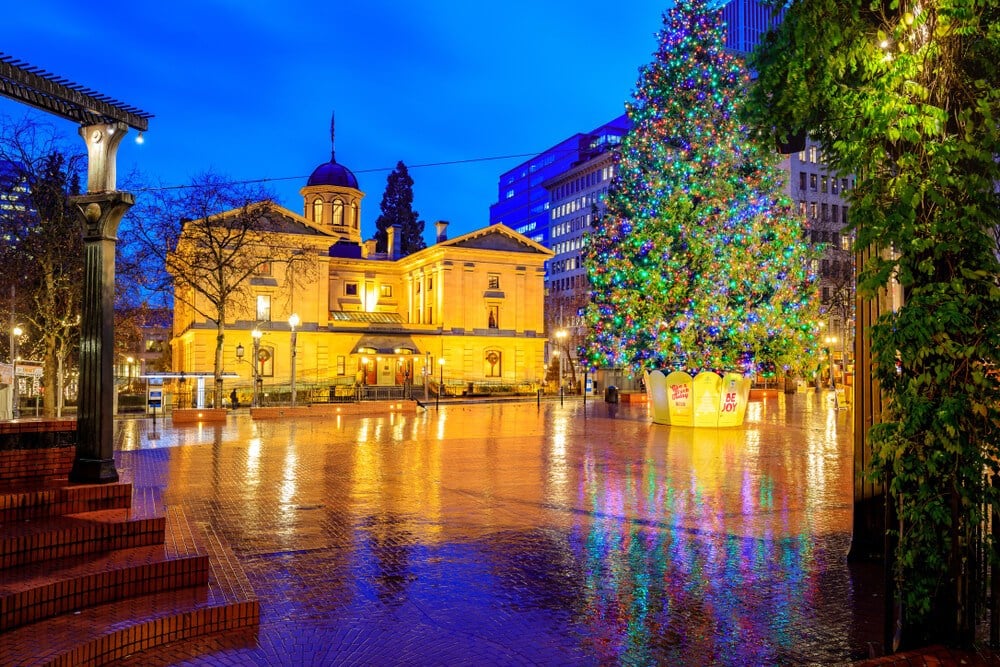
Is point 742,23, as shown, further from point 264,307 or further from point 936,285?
point 936,285

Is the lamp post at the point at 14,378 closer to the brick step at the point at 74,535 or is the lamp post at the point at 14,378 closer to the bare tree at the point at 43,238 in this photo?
the bare tree at the point at 43,238

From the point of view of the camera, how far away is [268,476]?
46.3 ft

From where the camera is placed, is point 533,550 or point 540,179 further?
point 540,179

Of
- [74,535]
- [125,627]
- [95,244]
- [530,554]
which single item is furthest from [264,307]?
[125,627]

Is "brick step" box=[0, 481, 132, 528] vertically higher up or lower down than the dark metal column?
lower down

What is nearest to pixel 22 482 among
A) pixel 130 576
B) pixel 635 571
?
pixel 130 576

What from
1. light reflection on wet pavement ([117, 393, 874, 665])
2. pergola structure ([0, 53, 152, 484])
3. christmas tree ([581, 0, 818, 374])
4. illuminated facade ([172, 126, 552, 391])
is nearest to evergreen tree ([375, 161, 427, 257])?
illuminated facade ([172, 126, 552, 391])

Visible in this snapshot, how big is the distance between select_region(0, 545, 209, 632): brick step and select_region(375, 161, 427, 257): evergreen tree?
273 ft

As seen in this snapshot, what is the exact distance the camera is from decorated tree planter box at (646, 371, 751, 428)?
25.4m

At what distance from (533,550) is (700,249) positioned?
18.9 meters

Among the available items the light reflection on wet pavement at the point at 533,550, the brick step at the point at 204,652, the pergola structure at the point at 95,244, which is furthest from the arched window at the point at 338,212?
Answer: the brick step at the point at 204,652

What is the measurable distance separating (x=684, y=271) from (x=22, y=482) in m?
21.5

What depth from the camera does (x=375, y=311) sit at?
68875 millimetres

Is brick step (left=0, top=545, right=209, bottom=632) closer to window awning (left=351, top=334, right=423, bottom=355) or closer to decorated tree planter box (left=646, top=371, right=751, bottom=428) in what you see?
decorated tree planter box (left=646, top=371, right=751, bottom=428)
